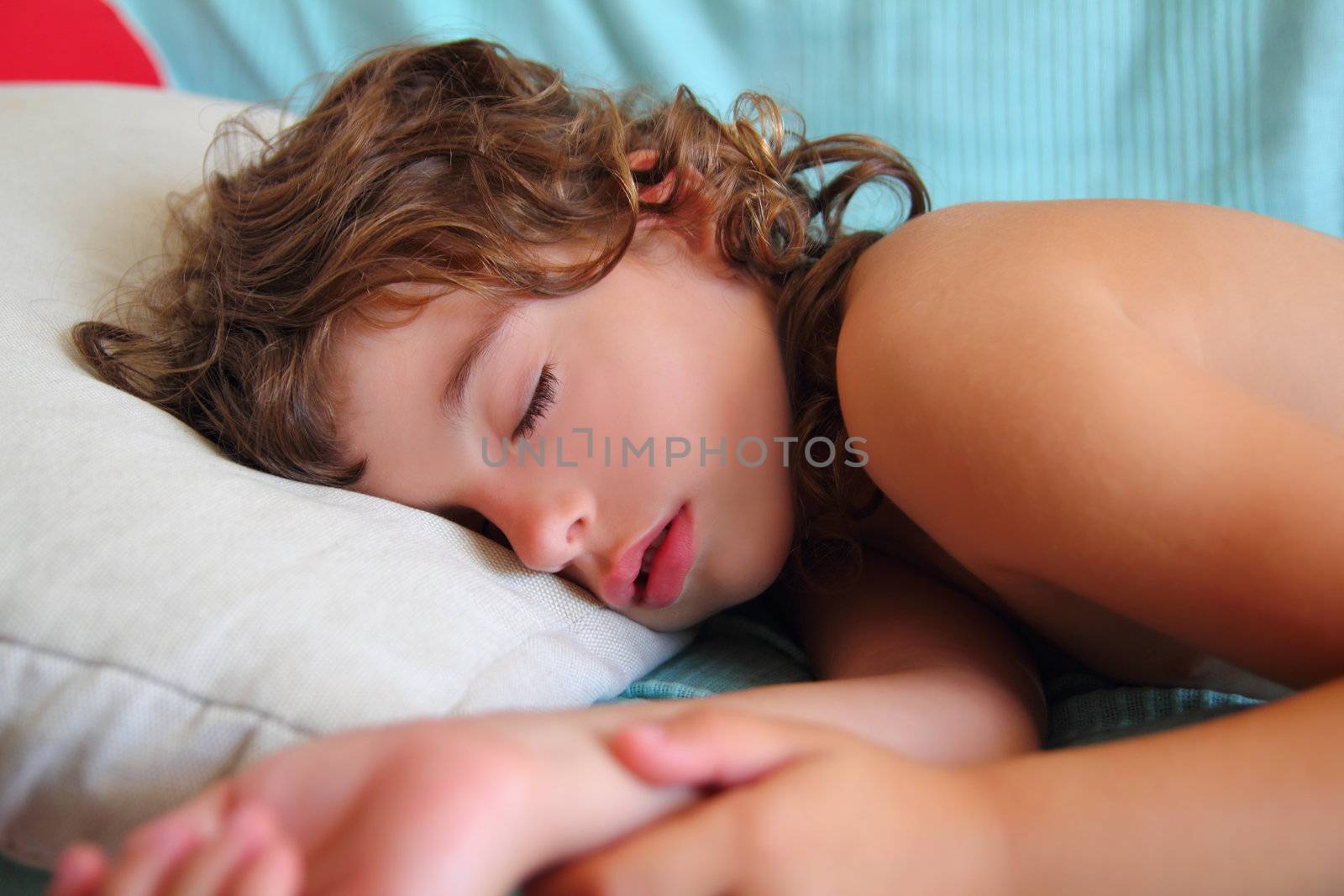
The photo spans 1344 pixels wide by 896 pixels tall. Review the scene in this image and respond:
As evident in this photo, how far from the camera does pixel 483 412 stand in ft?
2.52

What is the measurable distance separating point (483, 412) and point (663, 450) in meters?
0.14

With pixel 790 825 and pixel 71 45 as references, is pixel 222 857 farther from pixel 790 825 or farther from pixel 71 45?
pixel 71 45

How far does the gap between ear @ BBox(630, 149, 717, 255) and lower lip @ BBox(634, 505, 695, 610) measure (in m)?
0.24

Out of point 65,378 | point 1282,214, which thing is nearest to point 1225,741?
point 65,378

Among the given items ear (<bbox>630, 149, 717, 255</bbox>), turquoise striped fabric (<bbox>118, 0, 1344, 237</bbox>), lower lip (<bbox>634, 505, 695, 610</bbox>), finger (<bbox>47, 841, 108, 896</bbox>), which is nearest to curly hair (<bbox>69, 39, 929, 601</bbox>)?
ear (<bbox>630, 149, 717, 255</bbox>)

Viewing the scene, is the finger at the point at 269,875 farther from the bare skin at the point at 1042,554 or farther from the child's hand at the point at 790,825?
the child's hand at the point at 790,825

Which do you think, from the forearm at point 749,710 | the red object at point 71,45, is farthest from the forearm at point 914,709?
the red object at point 71,45

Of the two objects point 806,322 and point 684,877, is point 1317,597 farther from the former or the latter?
point 806,322

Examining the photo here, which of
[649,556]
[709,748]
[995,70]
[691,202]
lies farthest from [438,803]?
[995,70]

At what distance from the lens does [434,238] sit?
806 millimetres

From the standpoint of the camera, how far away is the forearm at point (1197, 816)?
0.45 m

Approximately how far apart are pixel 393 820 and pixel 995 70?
1183 millimetres

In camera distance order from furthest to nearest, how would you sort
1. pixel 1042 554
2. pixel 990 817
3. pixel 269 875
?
pixel 1042 554
pixel 990 817
pixel 269 875

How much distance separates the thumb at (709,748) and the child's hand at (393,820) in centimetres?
1
